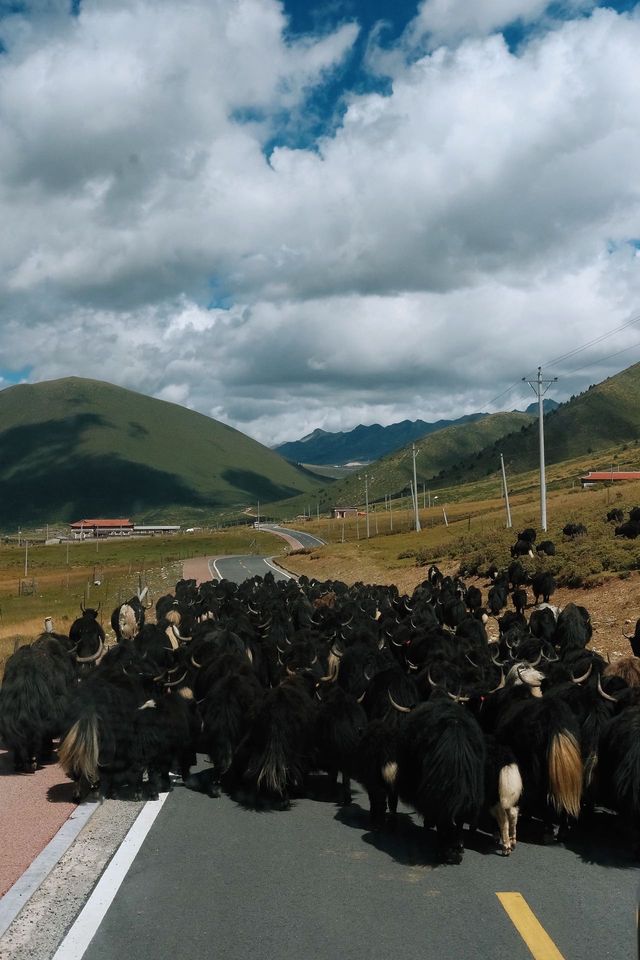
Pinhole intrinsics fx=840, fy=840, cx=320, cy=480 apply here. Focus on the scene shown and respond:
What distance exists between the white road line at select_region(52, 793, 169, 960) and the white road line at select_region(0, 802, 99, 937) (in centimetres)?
46

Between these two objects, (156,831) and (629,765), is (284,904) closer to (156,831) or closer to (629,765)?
(156,831)

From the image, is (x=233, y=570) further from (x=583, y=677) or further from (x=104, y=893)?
(x=104, y=893)

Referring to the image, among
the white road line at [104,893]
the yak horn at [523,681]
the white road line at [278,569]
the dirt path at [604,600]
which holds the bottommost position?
the white road line at [278,569]

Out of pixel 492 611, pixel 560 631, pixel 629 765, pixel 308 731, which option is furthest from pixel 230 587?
pixel 629 765

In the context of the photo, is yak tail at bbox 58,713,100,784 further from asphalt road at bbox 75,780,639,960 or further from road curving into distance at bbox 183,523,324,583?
road curving into distance at bbox 183,523,324,583

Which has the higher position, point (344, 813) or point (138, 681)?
point (138, 681)

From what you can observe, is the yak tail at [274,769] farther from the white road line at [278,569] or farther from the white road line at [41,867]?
the white road line at [278,569]

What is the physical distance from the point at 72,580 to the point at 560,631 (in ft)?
152

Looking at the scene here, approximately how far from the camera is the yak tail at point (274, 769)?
9055mm

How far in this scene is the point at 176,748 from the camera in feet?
32.0

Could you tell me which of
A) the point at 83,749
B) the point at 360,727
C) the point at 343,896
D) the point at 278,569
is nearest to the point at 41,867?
the point at 83,749

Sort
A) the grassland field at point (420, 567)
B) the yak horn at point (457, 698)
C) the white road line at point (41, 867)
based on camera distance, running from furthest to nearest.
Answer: the grassland field at point (420, 567) → the yak horn at point (457, 698) → the white road line at point (41, 867)

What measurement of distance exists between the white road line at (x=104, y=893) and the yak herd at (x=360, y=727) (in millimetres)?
1096

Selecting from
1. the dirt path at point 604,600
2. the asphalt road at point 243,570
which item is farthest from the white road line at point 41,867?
the asphalt road at point 243,570
